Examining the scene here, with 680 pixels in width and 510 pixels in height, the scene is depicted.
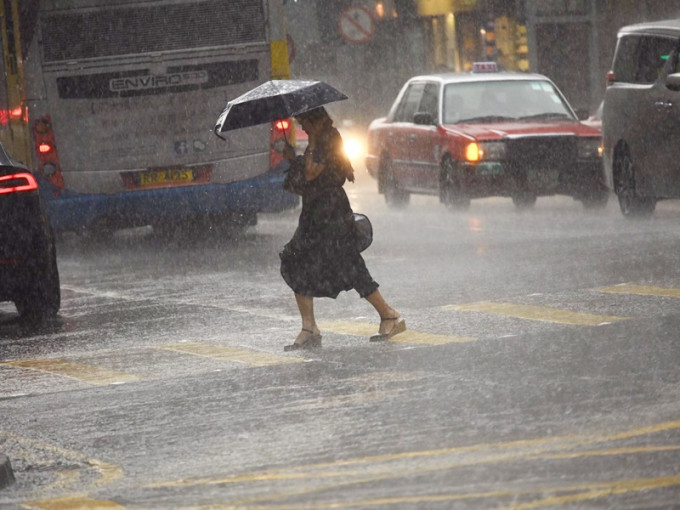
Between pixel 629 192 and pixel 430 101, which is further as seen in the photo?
pixel 430 101

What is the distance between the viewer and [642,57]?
19109mm

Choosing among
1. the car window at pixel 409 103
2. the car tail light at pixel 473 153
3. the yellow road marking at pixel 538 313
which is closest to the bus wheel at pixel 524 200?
the car tail light at pixel 473 153

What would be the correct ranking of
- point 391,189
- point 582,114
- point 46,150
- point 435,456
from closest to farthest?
point 435,456 → point 46,150 → point 582,114 → point 391,189

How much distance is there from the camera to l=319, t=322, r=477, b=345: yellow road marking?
10.9 metres

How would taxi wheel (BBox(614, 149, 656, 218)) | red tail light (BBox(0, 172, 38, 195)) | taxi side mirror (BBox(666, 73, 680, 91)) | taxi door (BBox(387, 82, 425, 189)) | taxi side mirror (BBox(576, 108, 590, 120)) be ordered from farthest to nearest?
taxi door (BBox(387, 82, 425, 189)) < taxi side mirror (BBox(576, 108, 590, 120)) < taxi wheel (BBox(614, 149, 656, 218)) < taxi side mirror (BBox(666, 73, 680, 91)) < red tail light (BBox(0, 172, 38, 195))

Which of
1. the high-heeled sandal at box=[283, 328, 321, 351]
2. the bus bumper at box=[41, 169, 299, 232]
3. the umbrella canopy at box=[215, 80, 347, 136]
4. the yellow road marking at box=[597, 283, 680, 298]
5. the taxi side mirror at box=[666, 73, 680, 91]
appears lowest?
the bus bumper at box=[41, 169, 299, 232]

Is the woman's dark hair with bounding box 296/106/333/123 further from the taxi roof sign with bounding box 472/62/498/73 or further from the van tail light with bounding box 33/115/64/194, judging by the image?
the taxi roof sign with bounding box 472/62/498/73

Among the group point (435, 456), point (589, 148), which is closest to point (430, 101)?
point (589, 148)

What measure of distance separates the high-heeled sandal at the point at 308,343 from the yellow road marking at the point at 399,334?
44 centimetres

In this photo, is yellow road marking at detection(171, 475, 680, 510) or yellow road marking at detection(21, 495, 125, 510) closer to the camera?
yellow road marking at detection(171, 475, 680, 510)

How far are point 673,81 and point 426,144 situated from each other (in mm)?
5926

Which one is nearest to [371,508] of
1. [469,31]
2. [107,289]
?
[107,289]

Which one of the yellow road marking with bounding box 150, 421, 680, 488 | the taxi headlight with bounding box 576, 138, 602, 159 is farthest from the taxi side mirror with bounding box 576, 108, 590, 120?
the yellow road marking with bounding box 150, 421, 680, 488

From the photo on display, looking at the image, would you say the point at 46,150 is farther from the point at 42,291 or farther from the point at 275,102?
the point at 275,102
